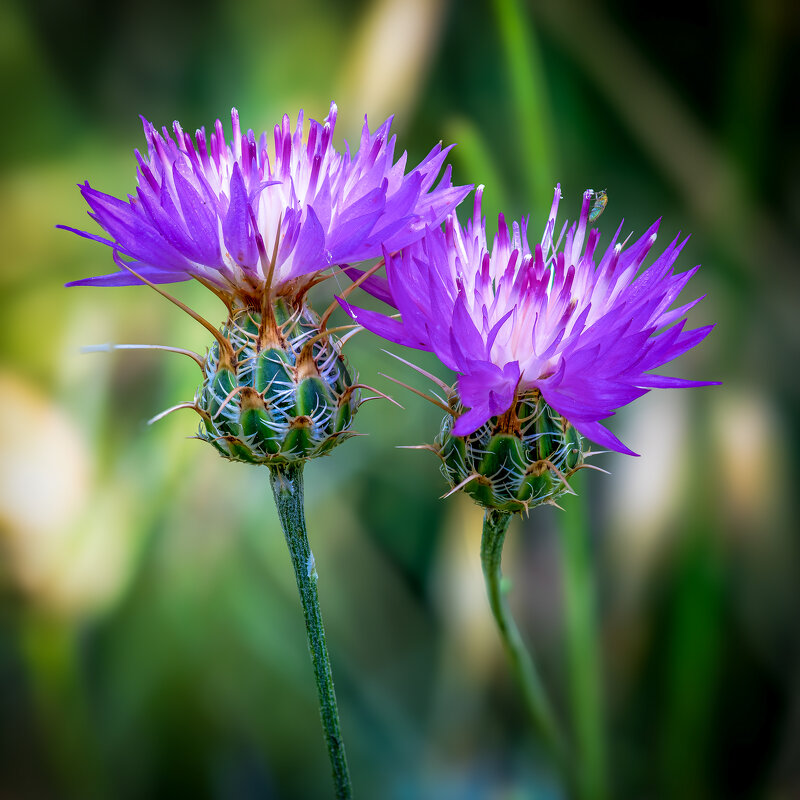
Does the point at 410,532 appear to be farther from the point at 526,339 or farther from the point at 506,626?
the point at 526,339

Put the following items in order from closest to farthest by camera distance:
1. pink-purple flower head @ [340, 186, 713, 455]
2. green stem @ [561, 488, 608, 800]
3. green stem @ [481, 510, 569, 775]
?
pink-purple flower head @ [340, 186, 713, 455]
green stem @ [481, 510, 569, 775]
green stem @ [561, 488, 608, 800]

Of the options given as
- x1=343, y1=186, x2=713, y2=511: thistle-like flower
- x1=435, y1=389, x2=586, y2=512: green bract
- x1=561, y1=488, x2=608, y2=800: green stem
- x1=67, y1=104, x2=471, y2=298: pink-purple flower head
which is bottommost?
x1=561, y1=488, x2=608, y2=800: green stem

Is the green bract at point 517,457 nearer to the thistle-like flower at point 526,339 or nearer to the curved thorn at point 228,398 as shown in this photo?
the thistle-like flower at point 526,339

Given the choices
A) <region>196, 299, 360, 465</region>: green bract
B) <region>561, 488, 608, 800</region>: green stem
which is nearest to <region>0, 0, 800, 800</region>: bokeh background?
<region>561, 488, 608, 800</region>: green stem

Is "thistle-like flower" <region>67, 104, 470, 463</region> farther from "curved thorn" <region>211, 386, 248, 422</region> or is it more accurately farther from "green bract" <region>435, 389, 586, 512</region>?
"green bract" <region>435, 389, 586, 512</region>

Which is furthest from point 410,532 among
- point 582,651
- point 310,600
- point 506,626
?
point 310,600

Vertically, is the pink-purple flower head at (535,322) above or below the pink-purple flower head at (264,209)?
below

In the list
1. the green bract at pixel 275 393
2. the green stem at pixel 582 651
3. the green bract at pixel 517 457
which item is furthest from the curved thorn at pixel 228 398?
the green stem at pixel 582 651

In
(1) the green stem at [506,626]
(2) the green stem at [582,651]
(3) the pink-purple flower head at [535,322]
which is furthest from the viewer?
(2) the green stem at [582,651]

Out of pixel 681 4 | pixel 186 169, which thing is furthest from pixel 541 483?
pixel 681 4
